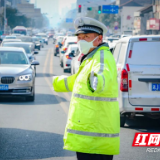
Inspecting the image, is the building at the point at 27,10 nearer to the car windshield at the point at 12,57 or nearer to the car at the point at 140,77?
the car windshield at the point at 12,57

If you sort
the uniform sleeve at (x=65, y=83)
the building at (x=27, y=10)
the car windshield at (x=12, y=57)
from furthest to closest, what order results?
1. the building at (x=27, y=10)
2. the car windshield at (x=12, y=57)
3. the uniform sleeve at (x=65, y=83)

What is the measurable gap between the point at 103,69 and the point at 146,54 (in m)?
5.74

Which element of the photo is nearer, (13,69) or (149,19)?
(13,69)

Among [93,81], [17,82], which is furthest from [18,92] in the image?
[93,81]

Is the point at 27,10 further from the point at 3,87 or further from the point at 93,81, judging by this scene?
the point at 93,81

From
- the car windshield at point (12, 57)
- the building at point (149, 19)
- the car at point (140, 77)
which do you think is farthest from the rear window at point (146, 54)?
the building at point (149, 19)

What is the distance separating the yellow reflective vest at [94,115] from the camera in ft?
13.5

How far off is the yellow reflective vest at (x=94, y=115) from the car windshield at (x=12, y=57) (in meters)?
11.5

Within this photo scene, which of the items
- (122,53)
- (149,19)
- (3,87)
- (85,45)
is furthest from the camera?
(149,19)

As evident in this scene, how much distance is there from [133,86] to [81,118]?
5444 millimetres

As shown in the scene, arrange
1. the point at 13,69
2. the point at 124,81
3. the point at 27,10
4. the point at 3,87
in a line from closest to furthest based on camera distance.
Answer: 1. the point at 124,81
2. the point at 3,87
3. the point at 13,69
4. the point at 27,10

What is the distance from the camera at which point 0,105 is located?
13.4 meters

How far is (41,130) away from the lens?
957cm

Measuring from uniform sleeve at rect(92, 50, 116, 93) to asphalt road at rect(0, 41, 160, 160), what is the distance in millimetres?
3384
